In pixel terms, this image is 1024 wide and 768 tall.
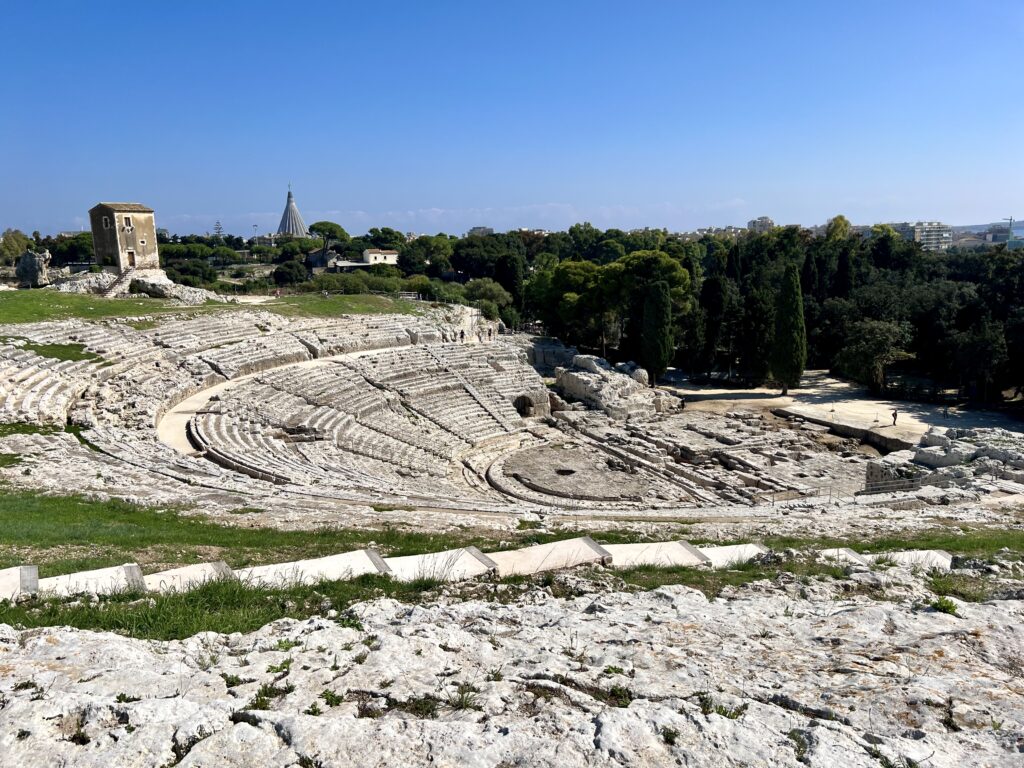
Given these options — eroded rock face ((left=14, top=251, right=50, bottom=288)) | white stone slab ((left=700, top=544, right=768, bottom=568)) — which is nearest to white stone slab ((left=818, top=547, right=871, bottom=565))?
white stone slab ((left=700, top=544, right=768, bottom=568))

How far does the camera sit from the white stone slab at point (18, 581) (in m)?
7.20

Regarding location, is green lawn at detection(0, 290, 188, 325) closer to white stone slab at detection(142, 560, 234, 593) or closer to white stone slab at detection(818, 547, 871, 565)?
white stone slab at detection(142, 560, 234, 593)

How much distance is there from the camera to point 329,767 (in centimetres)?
411

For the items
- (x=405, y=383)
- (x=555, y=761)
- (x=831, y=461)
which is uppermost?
(x=555, y=761)

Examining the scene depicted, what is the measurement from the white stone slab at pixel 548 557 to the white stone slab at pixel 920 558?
4047mm

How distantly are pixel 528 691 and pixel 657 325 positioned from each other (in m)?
35.7

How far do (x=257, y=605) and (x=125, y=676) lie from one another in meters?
2.14

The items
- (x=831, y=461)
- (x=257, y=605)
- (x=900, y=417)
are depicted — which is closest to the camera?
(x=257, y=605)

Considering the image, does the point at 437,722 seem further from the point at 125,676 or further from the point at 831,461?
the point at 831,461

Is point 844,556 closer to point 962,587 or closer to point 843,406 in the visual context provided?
point 962,587

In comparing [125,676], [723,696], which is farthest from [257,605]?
[723,696]

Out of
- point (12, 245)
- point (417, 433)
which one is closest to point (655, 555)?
point (417, 433)

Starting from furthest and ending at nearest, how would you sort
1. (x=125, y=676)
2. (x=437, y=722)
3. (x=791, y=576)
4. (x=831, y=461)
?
(x=831, y=461) → (x=791, y=576) → (x=125, y=676) → (x=437, y=722)

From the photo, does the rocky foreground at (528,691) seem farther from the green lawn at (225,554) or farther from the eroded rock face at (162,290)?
the eroded rock face at (162,290)
